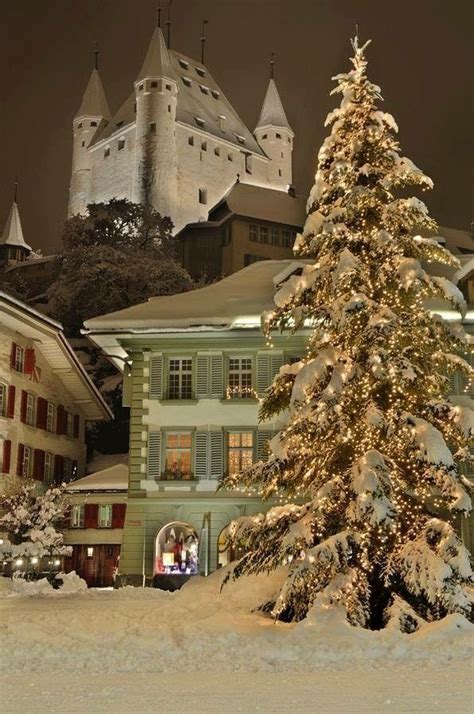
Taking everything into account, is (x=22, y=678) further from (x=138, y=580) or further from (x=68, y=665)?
(x=138, y=580)

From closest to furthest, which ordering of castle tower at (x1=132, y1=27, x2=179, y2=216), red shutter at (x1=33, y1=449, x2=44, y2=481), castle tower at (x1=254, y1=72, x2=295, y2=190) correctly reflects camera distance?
red shutter at (x1=33, y1=449, x2=44, y2=481) → castle tower at (x1=132, y1=27, x2=179, y2=216) → castle tower at (x1=254, y1=72, x2=295, y2=190)

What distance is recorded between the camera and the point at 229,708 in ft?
30.5

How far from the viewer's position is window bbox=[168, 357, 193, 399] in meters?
30.8

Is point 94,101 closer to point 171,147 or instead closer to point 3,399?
point 171,147

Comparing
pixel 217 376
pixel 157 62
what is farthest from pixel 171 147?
pixel 217 376

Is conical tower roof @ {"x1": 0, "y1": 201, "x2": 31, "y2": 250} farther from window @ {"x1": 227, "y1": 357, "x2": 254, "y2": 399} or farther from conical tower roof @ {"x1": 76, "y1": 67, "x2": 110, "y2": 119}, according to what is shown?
window @ {"x1": 227, "y1": 357, "x2": 254, "y2": 399}

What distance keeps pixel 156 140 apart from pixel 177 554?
264ft

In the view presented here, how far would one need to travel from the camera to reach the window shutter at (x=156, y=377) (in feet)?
101

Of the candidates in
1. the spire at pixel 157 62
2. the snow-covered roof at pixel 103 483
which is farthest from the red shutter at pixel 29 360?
the spire at pixel 157 62

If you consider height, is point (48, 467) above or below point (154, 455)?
below

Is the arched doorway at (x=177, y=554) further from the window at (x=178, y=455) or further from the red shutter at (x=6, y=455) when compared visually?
the red shutter at (x=6, y=455)

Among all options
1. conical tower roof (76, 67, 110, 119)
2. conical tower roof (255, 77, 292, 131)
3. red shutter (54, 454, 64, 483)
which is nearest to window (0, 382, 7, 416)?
red shutter (54, 454, 64, 483)

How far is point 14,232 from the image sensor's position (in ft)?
381

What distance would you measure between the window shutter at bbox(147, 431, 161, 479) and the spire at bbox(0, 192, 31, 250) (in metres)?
88.9
